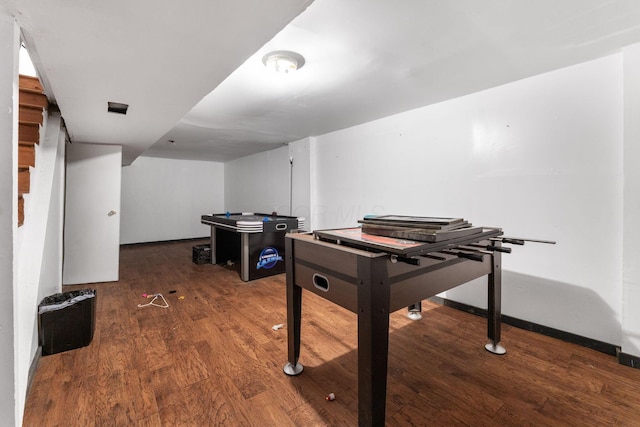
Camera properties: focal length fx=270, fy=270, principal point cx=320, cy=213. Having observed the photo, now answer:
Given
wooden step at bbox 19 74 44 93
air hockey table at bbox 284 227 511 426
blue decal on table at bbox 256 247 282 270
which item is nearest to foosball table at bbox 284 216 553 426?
air hockey table at bbox 284 227 511 426

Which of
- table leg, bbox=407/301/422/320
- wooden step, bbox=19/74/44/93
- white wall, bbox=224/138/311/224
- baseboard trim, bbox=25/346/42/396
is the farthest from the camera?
white wall, bbox=224/138/311/224

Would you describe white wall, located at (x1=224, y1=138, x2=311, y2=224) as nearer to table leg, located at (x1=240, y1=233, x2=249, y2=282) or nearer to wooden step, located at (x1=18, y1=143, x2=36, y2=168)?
table leg, located at (x1=240, y1=233, x2=249, y2=282)

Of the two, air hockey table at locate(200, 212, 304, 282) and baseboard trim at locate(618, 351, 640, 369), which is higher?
air hockey table at locate(200, 212, 304, 282)

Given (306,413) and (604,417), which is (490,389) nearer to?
(604,417)

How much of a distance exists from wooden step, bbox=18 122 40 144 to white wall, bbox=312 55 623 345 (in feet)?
11.2

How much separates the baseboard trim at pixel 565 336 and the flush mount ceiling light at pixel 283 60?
281cm

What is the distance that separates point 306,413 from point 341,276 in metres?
0.79

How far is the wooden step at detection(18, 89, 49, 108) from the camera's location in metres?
2.19

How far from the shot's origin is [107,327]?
2.44 metres

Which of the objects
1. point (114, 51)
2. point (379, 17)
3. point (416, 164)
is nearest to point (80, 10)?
point (114, 51)

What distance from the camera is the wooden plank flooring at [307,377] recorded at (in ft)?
4.78

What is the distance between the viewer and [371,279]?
1200mm

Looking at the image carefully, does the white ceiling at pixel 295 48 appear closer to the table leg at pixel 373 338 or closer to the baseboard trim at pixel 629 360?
the table leg at pixel 373 338

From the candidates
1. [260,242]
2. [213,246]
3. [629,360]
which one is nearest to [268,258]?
[260,242]
